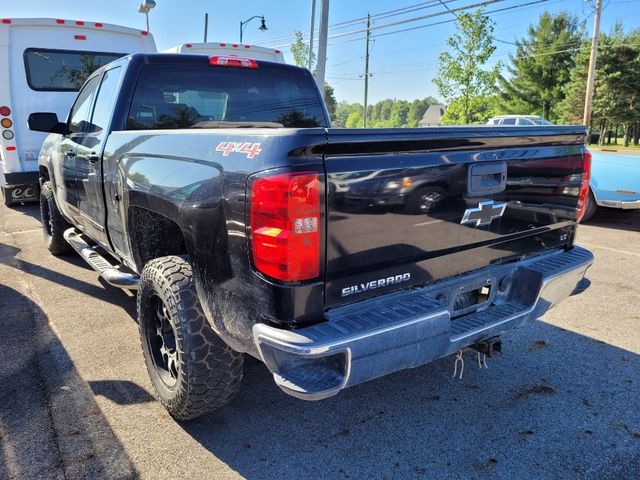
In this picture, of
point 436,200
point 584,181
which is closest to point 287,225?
point 436,200

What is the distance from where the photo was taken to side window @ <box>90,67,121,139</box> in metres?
3.62

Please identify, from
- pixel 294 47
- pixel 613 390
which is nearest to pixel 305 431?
pixel 613 390

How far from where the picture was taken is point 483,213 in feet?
8.34

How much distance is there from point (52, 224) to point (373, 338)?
515 cm

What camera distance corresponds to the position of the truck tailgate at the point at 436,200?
206 centimetres

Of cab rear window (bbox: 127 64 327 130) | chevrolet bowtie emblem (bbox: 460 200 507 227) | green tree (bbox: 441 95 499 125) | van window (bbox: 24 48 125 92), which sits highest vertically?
green tree (bbox: 441 95 499 125)

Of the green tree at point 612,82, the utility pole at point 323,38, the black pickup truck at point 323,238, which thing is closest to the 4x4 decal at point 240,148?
the black pickup truck at point 323,238

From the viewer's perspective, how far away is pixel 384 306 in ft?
7.30

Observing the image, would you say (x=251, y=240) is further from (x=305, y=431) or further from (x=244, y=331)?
(x=305, y=431)

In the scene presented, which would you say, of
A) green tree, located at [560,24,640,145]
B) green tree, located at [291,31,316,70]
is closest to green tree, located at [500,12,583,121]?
green tree, located at [560,24,640,145]

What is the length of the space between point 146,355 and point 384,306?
1636 millimetres

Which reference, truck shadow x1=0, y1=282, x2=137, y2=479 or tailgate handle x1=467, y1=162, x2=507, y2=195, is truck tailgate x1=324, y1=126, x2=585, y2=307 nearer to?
tailgate handle x1=467, y1=162, x2=507, y2=195

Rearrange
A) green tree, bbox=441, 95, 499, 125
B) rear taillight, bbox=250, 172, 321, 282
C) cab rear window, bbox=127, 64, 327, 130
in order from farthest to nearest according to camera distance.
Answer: green tree, bbox=441, 95, 499, 125 < cab rear window, bbox=127, 64, 327, 130 < rear taillight, bbox=250, 172, 321, 282

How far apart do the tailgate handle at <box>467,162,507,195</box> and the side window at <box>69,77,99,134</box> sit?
Result: 10.8ft
